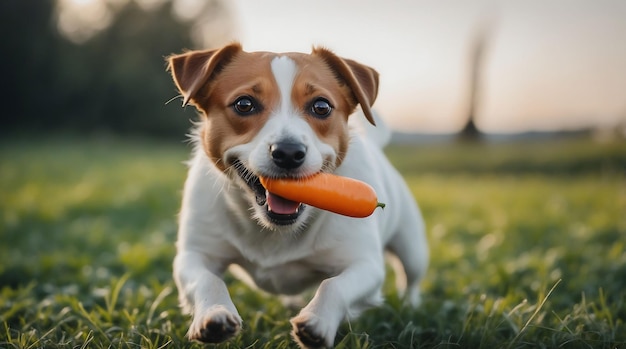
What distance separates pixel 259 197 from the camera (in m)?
3.30

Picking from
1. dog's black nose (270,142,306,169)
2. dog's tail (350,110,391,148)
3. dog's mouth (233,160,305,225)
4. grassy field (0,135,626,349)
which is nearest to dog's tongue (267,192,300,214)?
dog's mouth (233,160,305,225)

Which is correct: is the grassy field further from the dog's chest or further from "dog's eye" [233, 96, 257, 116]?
"dog's eye" [233, 96, 257, 116]

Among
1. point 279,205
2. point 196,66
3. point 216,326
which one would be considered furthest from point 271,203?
point 196,66

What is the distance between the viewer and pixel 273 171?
3043mm

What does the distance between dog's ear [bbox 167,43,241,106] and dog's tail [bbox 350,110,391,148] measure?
3.19ft

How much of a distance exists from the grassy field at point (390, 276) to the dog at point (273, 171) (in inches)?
11.9

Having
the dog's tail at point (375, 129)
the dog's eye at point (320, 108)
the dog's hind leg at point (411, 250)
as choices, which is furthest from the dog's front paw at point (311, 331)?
the dog's hind leg at point (411, 250)

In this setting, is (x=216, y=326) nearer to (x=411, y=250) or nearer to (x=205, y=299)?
(x=205, y=299)

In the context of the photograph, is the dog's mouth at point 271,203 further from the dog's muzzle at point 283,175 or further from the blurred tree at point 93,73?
the blurred tree at point 93,73

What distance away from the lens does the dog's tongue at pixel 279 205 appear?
3209mm

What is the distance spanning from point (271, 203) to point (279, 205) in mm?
43

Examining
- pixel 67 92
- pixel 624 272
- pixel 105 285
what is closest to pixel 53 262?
pixel 105 285

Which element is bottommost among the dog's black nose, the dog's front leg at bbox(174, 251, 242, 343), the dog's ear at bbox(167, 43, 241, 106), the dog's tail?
the dog's front leg at bbox(174, 251, 242, 343)

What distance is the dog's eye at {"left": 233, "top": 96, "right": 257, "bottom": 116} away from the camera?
10.7 ft
